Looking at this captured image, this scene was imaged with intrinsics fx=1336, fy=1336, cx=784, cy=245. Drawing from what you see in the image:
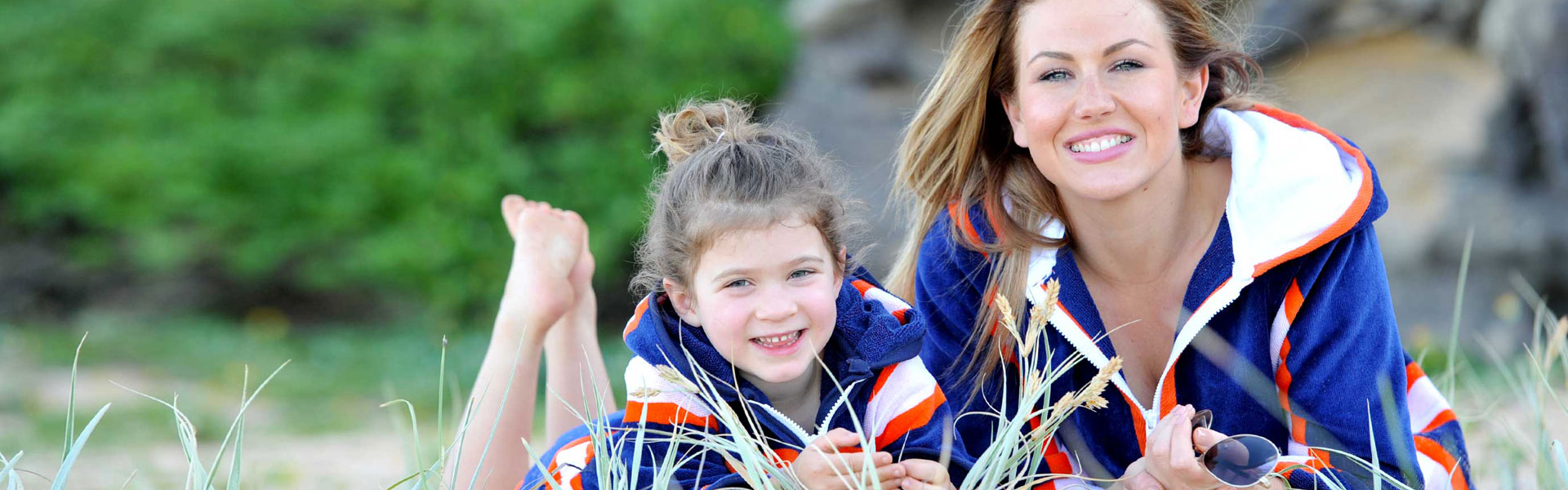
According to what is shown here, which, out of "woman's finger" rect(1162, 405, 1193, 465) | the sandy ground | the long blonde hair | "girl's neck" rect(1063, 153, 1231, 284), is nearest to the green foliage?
the sandy ground

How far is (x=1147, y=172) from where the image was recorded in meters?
2.16

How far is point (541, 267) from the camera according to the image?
106 inches

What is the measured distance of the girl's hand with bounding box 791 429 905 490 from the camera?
1.85 meters

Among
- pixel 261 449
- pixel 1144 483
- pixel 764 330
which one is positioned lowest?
pixel 261 449

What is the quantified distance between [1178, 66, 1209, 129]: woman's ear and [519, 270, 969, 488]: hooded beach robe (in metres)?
0.59

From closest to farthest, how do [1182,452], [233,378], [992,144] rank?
[1182,452], [992,144], [233,378]

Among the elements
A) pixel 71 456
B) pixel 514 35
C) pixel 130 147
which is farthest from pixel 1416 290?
pixel 130 147

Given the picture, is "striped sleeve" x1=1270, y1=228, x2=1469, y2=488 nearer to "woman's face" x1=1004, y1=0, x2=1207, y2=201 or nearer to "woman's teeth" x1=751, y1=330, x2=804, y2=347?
"woman's face" x1=1004, y1=0, x2=1207, y2=201

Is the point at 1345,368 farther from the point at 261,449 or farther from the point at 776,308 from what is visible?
the point at 261,449

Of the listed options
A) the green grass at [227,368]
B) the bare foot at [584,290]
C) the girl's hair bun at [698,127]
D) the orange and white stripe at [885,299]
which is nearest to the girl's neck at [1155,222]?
the orange and white stripe at [885,299]

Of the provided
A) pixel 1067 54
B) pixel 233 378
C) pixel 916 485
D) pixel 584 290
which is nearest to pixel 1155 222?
pixel 1067 54

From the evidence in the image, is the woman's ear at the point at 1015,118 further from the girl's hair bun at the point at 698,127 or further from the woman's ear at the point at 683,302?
the woman's ear at the point at 683,302

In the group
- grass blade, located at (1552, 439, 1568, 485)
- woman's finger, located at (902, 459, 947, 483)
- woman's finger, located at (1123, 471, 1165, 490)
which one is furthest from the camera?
woman's finger, located at (1123, 471, 1165, 490)

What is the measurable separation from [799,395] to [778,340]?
18 cm
